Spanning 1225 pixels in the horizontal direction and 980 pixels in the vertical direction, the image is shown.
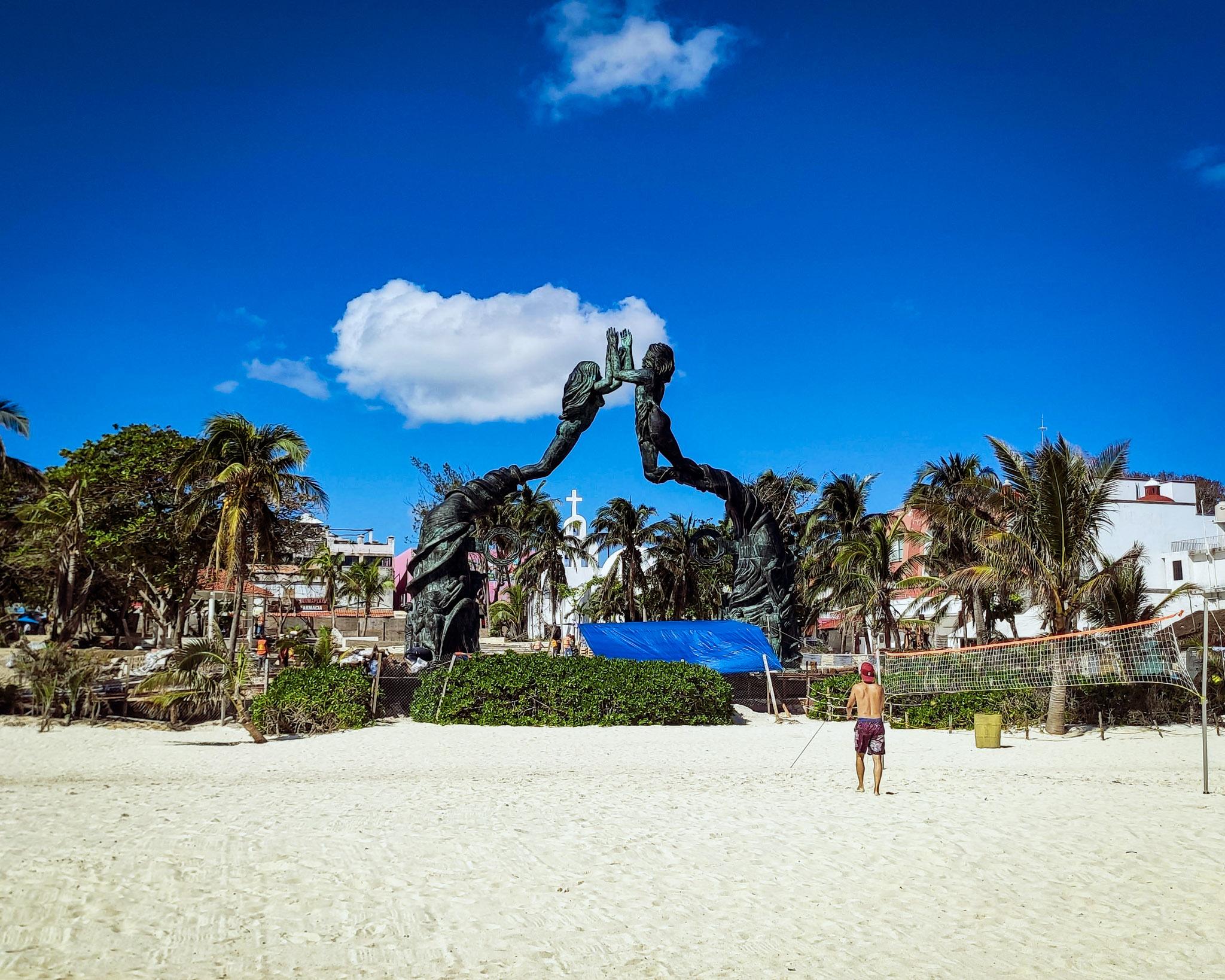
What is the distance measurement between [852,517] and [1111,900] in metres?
33.7

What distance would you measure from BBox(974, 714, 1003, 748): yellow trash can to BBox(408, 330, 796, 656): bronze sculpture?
995 cm

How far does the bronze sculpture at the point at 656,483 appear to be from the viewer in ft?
80.6

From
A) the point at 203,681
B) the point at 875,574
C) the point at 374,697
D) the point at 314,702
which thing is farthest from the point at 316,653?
the point at 875,574

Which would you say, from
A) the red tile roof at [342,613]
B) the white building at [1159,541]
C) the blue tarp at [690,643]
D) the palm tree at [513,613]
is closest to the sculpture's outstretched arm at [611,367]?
the blue tarp at [690,643]

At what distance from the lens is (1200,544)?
41.6 meters

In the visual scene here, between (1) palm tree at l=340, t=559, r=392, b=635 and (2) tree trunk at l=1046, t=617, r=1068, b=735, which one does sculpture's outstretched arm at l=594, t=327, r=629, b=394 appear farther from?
(1) palm tree at l=340, t=559, r=392, b=635

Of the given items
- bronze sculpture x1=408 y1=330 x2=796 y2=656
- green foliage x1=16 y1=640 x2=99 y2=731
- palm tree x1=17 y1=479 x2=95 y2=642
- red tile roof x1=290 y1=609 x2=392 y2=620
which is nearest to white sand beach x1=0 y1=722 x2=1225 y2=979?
green foliage x1=16 y1=640 x2=99 y2=731

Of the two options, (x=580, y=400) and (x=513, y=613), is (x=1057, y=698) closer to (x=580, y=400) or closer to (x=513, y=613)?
(x=580, y=400)

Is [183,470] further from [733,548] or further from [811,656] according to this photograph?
[811,656]

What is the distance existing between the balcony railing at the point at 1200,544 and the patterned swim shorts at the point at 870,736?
34.3 metres

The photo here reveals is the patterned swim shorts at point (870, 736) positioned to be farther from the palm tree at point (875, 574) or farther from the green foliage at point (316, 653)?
the palm tree at point (875, 574)

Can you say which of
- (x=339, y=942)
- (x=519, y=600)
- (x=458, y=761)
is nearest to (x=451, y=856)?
(x=339, y=942)

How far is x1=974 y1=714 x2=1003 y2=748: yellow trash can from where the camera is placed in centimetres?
1620

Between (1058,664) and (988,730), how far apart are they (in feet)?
9.16
